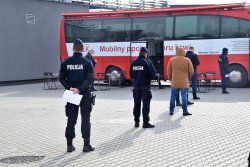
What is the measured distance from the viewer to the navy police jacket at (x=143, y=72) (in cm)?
1115

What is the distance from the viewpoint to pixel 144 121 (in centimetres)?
1115

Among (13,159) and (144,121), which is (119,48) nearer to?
(144,121)

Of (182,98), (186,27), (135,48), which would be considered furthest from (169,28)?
(182,98)

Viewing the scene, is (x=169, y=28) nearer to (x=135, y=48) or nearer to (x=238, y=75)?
(x=135, y=48)

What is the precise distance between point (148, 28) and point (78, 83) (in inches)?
610

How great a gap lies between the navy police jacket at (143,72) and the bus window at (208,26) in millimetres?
11484

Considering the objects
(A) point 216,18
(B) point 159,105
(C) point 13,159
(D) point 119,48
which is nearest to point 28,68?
(D) point 119,48

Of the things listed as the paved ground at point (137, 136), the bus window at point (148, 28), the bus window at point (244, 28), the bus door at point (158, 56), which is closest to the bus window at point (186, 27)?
the bus window at point (148, 28)

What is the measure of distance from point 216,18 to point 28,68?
37.3ft

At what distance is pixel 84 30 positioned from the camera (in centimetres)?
2567

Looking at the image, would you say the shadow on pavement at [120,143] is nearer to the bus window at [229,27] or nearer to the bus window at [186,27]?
the bus window at [229,27]

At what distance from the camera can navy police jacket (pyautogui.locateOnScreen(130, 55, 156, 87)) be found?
11.1 metres

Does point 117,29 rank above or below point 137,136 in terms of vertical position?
above

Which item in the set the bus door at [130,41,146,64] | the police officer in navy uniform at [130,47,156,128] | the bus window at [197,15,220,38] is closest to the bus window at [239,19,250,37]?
the bus window at [197,15,220,38]
